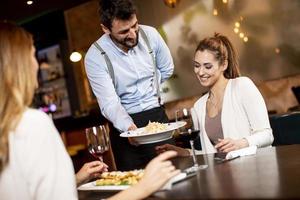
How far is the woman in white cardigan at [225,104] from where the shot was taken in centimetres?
221

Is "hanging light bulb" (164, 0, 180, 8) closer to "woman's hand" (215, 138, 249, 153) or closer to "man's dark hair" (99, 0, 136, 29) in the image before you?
"man's dark hair" (99, 0, 136, 29)

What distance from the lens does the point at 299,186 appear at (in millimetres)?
1079

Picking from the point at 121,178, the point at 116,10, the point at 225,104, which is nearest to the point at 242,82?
the point at 225,104

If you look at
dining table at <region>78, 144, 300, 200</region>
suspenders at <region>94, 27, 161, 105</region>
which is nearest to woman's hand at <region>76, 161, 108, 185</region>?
dining table at <region>78, 144, 300, 200</region>

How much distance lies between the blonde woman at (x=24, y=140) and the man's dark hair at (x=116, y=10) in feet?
4.35

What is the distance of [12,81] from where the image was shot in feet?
3.98

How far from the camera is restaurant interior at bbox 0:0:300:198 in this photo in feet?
16.2

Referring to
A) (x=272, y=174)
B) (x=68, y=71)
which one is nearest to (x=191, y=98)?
(x=68, y=71)

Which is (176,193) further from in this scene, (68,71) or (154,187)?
(68,71)

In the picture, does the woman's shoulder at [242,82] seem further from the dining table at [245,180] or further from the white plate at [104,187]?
the white plate at [104,187]

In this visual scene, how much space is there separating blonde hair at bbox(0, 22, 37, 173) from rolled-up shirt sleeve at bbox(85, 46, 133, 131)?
4.38 feet

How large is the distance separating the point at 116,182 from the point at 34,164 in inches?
17.0

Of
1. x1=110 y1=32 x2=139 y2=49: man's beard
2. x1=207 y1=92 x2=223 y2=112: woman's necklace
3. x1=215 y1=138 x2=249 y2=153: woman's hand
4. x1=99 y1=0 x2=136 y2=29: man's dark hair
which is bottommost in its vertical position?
x1=215 y1=138 x2=249 y2=153: woman's hand

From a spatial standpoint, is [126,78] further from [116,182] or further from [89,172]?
[116,182]
